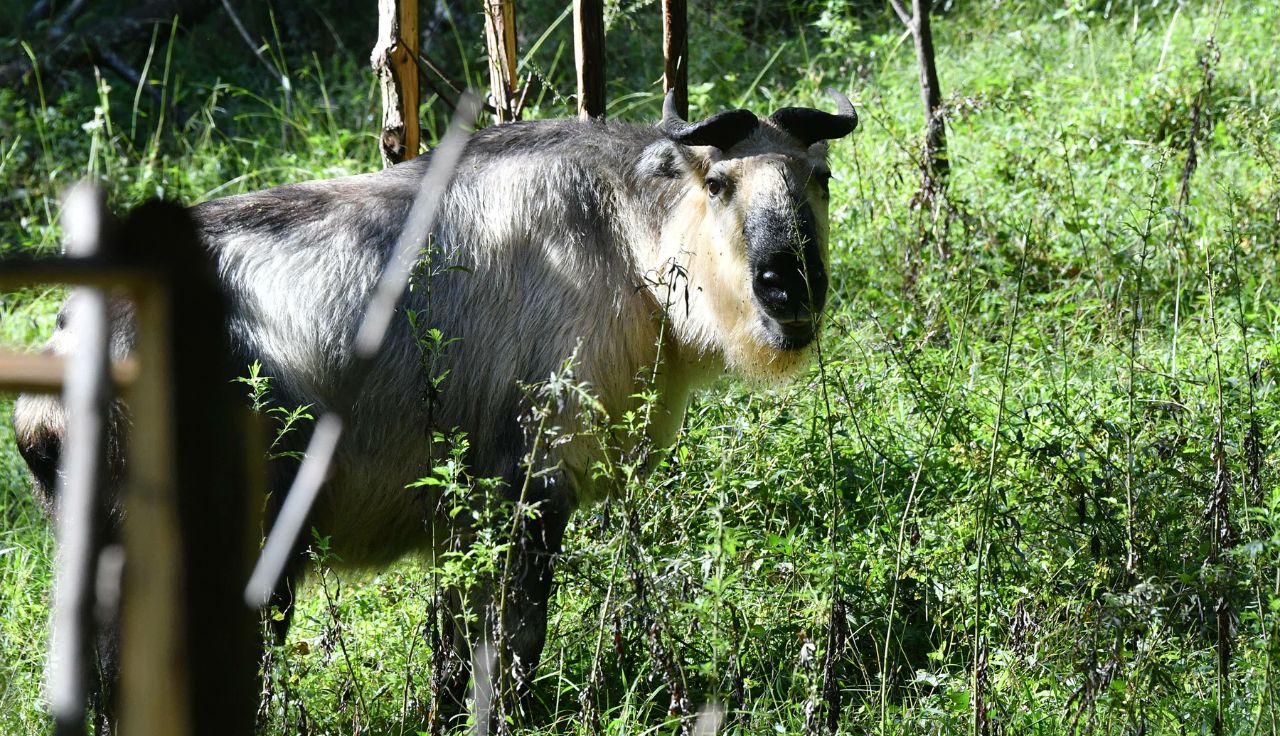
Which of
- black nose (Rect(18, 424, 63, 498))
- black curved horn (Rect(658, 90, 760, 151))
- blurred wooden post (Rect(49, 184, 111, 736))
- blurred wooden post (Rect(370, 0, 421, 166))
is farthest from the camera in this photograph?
blurred wooden post (Rect(370, 0, 421, 166))

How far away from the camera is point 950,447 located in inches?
171

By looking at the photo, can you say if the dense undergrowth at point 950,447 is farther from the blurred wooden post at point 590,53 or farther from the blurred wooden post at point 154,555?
the blurred wooden post at point 154,555

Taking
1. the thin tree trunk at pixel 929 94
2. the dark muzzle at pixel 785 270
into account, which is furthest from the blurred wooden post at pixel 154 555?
the thin tree trunk at pixel 929 94

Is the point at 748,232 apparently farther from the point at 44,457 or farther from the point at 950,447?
the point at 44,457

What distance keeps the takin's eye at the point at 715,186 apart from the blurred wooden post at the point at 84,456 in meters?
3.03

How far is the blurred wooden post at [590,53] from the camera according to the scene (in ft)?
16.9

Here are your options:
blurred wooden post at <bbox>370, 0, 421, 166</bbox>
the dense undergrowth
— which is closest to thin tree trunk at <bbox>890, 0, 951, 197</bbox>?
the dense undergrowth

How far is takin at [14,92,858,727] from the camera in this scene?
4.02m

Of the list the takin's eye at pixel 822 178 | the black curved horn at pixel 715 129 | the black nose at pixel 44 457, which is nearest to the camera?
the black nose at pixel 44 457

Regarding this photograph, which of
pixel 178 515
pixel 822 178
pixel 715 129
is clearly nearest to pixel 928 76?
pixel 822 178

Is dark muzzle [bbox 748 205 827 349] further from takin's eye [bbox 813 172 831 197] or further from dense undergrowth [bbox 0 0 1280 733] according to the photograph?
dense undergrowth [bbox 0 0 1280 733]

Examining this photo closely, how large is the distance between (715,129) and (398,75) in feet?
5.19

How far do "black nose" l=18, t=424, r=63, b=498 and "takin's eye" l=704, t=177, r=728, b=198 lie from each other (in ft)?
6.76

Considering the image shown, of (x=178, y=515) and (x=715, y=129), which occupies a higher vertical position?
(x=715, y=129)
